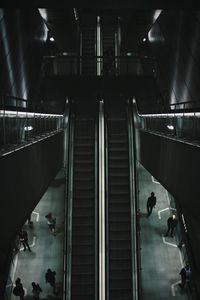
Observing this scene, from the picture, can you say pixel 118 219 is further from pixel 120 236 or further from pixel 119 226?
pixel 120 236

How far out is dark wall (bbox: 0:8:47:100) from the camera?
14.9 m

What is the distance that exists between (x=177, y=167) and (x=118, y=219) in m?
7.46

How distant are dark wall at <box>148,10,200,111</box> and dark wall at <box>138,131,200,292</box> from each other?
3799 millimetres

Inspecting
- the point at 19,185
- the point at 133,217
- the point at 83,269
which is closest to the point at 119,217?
the point at 133,217

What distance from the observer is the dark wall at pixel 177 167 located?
659cm

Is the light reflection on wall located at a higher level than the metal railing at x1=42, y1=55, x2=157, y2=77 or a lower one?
lower

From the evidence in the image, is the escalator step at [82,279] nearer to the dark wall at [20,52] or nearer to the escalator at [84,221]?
the escalator at [84,221]

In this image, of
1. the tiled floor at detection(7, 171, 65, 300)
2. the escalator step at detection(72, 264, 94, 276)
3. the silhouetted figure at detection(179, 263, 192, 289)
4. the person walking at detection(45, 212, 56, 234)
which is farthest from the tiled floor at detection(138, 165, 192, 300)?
the person walking at detection(45, 212, 56, 234)

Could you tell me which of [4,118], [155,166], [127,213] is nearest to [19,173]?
[4,118]

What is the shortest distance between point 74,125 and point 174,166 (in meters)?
11.0

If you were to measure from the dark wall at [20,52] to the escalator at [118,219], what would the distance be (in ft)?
15.6

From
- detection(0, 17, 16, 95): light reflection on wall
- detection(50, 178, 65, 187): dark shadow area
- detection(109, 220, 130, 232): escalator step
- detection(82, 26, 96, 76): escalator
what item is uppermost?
detection(82, 26, 96, 76): escalator

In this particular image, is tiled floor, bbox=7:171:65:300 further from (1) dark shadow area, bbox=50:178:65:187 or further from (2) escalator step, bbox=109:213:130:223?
(2) escalator step, bbox=109:213:130:223

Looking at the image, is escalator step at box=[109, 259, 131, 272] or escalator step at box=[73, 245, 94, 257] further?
escalator step at box=[73, 245, 94, 257]
